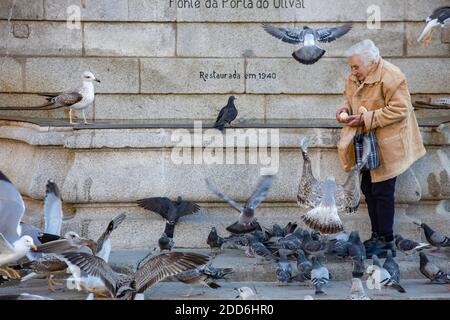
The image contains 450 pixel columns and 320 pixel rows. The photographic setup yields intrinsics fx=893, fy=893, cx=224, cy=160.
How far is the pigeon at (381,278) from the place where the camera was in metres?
8.02

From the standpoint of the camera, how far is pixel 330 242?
897cm

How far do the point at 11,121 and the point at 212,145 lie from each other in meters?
2.85

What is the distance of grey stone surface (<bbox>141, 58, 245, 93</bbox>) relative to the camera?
12578mm

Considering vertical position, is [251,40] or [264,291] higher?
[251,40]

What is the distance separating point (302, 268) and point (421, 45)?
5.51 metres

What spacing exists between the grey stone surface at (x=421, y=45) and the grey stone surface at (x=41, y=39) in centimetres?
466

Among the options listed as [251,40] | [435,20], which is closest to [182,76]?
[251,40]

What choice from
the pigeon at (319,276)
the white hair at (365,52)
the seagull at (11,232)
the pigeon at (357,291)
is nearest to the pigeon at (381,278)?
the pigeon at (357,291)

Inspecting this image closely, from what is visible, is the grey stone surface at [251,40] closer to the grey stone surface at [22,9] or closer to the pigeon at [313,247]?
the grey stone surface at [22,9]

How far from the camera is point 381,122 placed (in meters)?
8.76

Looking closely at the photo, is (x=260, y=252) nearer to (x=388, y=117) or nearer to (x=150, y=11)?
(x=388, y=117)

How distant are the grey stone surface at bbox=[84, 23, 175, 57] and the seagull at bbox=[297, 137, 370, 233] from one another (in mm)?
4122

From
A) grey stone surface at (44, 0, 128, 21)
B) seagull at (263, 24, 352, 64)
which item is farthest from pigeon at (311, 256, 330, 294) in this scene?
grey stone surface at (44, 0, 128, 21)

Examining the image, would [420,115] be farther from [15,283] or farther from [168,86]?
[15,283]
